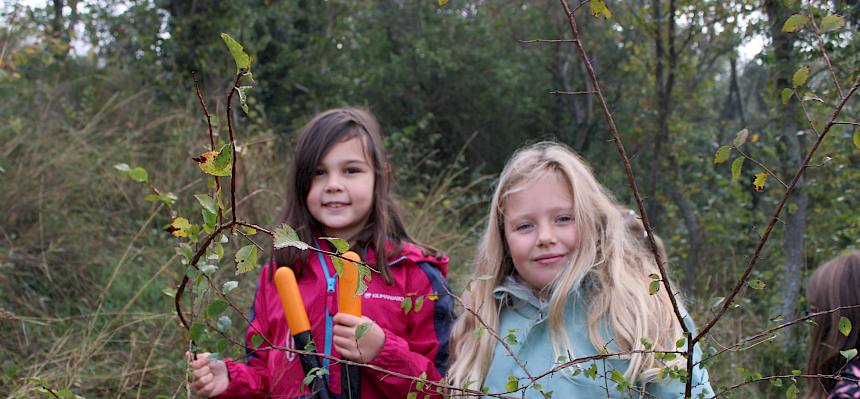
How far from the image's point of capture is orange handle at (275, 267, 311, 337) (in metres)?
1.81

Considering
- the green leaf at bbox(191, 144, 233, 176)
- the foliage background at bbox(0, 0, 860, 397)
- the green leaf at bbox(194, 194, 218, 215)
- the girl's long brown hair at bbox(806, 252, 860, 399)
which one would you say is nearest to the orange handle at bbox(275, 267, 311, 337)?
the foliage background at bbox(0, 0, 860, 397)

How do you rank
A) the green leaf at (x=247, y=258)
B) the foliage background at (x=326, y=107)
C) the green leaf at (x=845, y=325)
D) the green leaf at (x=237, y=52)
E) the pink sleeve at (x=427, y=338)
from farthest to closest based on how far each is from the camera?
the foliage background at (x=326, y=107), the pink sleeve at (x=427, y=338), the green leaf at (x=845, y=325), the green leaf at (x=247, y=258), the green leaf at (x=237, y=52)

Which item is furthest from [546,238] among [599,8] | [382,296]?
[599,8]

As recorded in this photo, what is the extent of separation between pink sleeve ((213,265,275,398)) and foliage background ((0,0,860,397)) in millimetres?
422

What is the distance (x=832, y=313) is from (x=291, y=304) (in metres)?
1.58

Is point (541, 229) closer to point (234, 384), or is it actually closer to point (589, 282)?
point (589, 282)

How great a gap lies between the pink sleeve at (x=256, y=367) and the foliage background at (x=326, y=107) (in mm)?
422

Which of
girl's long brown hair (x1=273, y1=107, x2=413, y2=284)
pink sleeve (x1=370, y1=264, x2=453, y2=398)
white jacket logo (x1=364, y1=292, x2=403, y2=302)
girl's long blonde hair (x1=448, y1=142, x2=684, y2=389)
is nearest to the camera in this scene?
girl's long blonde hair (x1=448, y1=142, x2=684, y2=389)

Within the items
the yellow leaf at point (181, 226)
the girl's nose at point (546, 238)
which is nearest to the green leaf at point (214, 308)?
the yellow leaf at point (181, 226)

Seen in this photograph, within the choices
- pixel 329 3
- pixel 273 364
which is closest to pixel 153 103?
pixel 329 3

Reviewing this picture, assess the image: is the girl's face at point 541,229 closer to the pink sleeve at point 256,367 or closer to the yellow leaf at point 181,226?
the pink sleeve at point 256,367

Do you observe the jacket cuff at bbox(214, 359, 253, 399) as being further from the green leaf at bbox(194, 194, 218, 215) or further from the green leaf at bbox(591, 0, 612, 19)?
the green leaf at bbox(591, 0, 612, 19)

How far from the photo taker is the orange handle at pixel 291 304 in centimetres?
181

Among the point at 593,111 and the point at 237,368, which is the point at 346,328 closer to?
the point at 237,368
